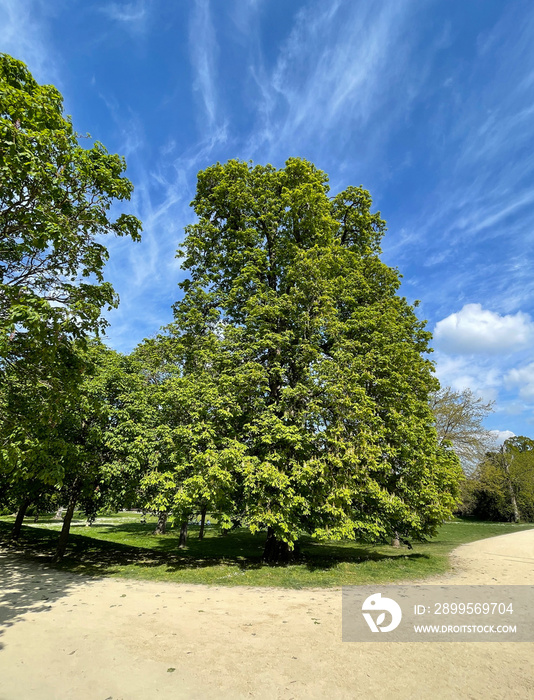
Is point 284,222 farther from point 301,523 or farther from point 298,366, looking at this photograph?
point 301,523


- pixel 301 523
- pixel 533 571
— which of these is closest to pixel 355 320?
pixel 301 523

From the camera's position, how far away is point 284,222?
14.4 m

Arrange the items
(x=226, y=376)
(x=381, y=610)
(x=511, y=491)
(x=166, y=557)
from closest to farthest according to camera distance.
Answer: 1. (x=381, y=610)
2. (x=226, y=376)
3. (x=166, y=557)
4. (x=511, y=491)

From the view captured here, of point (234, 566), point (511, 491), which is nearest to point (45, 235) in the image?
point (234, 566)

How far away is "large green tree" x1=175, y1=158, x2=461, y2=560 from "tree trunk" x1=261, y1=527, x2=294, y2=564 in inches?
1.7

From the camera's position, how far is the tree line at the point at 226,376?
709cm

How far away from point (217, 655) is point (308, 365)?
324 inches

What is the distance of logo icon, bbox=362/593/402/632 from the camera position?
6207 mm

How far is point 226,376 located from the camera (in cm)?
1095

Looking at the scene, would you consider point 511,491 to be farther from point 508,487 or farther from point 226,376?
point 226,376

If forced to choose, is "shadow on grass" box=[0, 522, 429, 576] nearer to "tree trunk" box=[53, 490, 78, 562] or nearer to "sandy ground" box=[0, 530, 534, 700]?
"tree trunk" box=[53, 490, 78, 562]

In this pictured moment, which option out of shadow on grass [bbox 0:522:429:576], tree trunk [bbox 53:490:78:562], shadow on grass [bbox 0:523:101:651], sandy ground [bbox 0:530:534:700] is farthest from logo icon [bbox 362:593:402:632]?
tree trunk [bbox 53:490:78:562]

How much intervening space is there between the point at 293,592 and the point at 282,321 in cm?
803

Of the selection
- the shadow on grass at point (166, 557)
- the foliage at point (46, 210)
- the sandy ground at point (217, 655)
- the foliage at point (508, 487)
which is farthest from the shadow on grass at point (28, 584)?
the foliage at point (508, 487)
